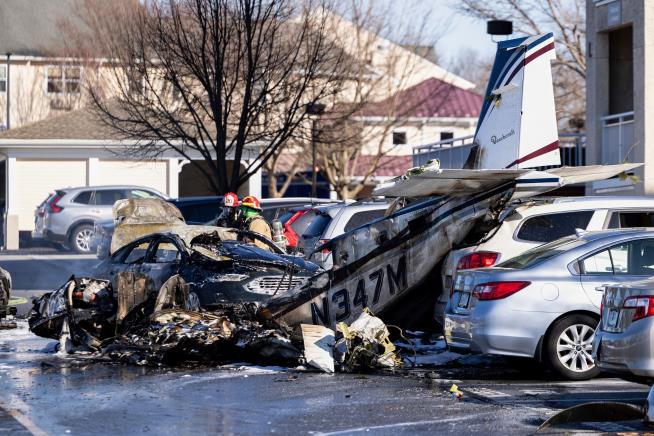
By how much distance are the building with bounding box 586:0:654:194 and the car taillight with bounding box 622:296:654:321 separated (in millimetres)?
16615

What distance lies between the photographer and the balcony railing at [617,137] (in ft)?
86.2

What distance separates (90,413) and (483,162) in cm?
655

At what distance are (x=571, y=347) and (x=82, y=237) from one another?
79.4ft

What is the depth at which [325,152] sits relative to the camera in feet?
158

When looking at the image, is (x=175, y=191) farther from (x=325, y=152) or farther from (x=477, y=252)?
(x=477, y=252)

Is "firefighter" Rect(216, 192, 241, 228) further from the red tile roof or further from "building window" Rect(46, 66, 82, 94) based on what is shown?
"building window" Rect(46, 66, 82, 94)

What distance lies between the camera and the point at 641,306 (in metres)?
8.66

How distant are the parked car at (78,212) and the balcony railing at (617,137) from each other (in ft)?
43.7

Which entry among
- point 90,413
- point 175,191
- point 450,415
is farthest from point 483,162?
point 175,191

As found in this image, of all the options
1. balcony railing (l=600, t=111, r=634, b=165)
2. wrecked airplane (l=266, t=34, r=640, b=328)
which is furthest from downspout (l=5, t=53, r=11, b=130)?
wrecked airplane (l=266, t=34, r=640, b=328)

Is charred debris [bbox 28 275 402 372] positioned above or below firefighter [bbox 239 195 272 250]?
below

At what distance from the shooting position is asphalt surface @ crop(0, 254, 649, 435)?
28.2ft

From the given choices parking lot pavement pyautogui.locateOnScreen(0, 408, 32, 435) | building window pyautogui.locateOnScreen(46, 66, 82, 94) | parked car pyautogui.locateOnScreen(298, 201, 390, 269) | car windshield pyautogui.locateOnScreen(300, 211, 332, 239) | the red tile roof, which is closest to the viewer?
parking lot pavement pyautogui.locateOnScreen(0, 408, 32, 435)

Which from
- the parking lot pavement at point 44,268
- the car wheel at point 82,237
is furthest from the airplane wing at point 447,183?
the car wheel at point 82,237
